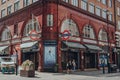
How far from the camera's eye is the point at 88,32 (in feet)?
139

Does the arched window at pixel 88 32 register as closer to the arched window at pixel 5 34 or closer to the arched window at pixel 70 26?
the arched window at pixel 70 26

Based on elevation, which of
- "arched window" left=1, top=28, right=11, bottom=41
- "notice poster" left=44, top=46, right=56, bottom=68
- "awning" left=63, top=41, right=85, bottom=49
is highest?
"arched window" left=1, top=28, right=11, bottom=41

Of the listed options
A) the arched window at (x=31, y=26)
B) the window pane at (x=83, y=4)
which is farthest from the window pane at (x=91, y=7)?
the arched window at (x=31, y=26)

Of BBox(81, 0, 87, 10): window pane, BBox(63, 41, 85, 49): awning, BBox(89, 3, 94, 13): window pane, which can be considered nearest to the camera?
BBox(63, 41, 85, 49): awning

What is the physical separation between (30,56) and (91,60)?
11912mm

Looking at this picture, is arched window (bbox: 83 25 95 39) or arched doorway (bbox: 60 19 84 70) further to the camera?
arched window (bbox: 83 25 95 39)

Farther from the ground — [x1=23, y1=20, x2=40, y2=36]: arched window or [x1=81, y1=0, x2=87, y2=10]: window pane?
[x1=81, y1=0, x2=87, y2=10]: window pane

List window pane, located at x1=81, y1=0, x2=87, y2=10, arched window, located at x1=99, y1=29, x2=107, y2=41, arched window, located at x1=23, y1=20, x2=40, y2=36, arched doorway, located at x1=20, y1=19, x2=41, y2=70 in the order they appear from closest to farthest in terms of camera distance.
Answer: arched doorway, located at x1=20, y1=19, x2=41, y2=70
arched window, located at x1=23, y1=20, x2=40, y2=36
window pane, located at x1=81, y1=0, x2=87, y2=10
arched window, located at x1=99, y1=29, x2=107, y2=41

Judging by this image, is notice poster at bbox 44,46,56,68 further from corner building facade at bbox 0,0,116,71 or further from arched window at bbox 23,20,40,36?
arched window at bbox 23,20,40,36

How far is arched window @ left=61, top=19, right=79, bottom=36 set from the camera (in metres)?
36.3

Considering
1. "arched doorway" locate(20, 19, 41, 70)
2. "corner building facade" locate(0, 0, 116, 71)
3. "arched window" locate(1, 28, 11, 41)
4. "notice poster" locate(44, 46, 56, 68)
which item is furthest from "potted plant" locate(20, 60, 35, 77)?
"arched window" locate(1, 28, 11, 41)

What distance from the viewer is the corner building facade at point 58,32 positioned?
33.9 m

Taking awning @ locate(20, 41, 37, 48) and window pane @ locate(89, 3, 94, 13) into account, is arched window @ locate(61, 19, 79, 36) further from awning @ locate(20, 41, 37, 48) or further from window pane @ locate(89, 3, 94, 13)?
window pane @ locate(89, 3, 94, 13)

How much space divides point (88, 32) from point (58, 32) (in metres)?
9.66
